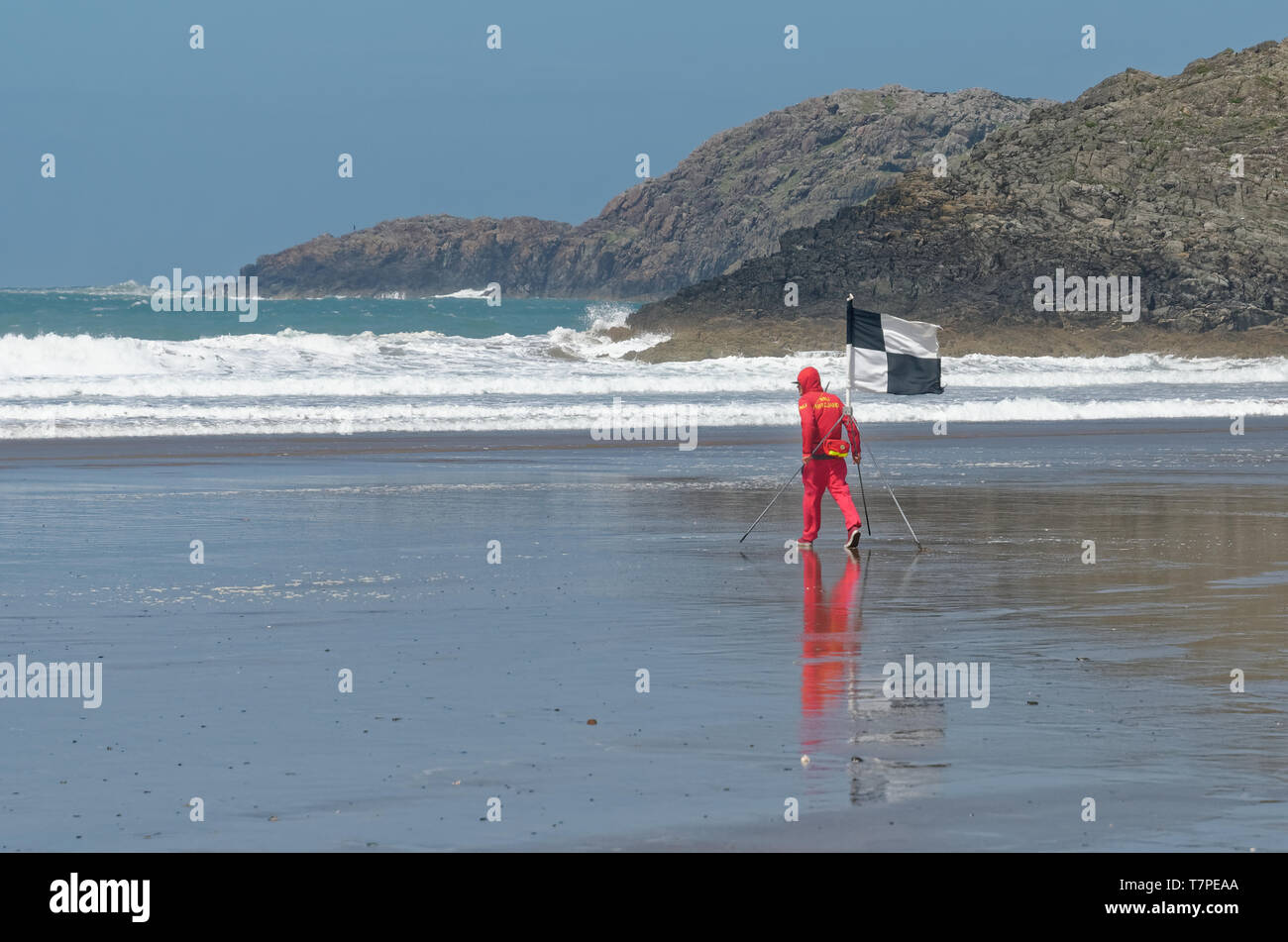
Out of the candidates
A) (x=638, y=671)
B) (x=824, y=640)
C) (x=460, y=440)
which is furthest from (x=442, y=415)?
(x=638, y=671)

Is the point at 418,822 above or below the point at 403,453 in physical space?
below

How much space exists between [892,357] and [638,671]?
24.8 feet

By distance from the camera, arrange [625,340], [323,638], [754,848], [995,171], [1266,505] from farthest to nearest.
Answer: [995,171] < [625,340] < [1266,505] < [323,638] < [754,848]

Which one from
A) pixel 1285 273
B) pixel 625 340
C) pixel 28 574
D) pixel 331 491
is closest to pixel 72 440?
pixel 331 491

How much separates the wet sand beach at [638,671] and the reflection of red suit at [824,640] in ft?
0.13

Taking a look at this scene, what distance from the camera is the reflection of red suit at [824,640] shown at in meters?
8.47

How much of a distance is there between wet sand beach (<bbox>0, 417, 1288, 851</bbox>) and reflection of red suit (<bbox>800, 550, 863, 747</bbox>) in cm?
4

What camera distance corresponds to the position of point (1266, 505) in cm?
1886

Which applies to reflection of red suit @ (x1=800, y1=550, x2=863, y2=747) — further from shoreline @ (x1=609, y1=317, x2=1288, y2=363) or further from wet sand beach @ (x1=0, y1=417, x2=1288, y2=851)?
shoreline @ (x1=609, y1=317, x2=1288, y2=363)

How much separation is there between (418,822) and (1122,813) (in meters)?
2.56

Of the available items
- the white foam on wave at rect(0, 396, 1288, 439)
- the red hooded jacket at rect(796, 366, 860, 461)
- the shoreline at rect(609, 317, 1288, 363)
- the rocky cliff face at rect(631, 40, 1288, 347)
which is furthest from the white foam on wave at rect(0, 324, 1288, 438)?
the red hooded jacket at rect(796, 366, 860, 461)

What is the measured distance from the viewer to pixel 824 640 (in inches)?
410
